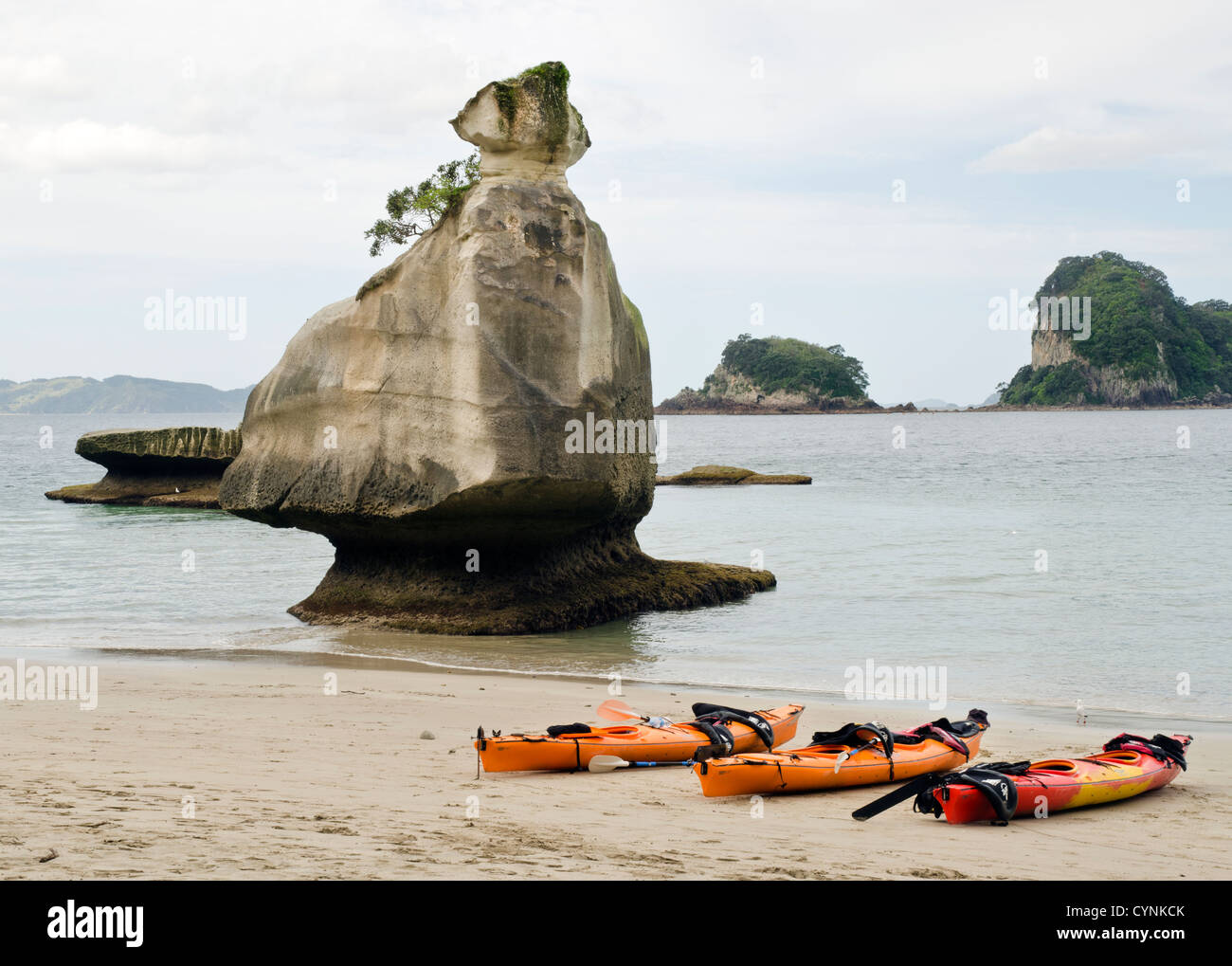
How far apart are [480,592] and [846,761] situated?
365 inches

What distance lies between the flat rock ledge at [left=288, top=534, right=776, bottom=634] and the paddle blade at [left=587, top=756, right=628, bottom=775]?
7.81 m

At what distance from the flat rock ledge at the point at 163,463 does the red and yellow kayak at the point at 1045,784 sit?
35841 mm

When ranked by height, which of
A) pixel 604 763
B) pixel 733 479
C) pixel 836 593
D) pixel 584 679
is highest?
pixel 733 479

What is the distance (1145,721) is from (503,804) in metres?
7.12

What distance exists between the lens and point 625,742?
27.8 feet

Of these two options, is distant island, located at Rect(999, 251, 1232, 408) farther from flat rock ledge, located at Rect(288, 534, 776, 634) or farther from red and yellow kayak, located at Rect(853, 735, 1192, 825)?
red and yellow kayak, located at Rect(853, 735, 1192, 825)

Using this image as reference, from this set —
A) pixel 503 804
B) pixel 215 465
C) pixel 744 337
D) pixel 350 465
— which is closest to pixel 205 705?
pixel 503 804

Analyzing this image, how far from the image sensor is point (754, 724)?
9047 mm

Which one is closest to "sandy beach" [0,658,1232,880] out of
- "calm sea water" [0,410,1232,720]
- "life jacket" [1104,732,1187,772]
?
"life jacket" [1104,732,1187,772]

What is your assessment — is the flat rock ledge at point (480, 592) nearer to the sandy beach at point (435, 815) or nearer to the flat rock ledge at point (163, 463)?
the sandy beach at point (435, 815)

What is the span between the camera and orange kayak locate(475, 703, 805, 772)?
8.05m

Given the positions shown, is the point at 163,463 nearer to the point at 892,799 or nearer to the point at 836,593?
the point at 836,593

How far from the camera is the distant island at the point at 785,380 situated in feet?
576

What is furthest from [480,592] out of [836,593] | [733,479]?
[733,479]
